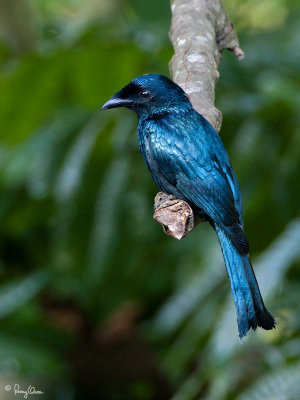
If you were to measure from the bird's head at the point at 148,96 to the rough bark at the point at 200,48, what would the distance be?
0.06 meters

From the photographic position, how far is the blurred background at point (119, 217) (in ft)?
11.6

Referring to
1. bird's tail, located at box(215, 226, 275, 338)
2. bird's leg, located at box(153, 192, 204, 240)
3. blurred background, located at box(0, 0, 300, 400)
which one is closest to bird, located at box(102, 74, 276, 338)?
bird's tail, located at box(215, 226, 275, 338)

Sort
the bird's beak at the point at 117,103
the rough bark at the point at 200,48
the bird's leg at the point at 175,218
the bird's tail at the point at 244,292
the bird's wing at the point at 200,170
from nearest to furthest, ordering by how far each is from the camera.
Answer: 1. the bird's leg at the point at 175,218
2. the bird's tail at the point at 244,292
3. the bird's wing at the point at 200,170
4. the rough bark at the point at 200,48
5. the bird's beak at the point at 117,103

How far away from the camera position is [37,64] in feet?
12.3

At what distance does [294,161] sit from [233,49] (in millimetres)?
1193

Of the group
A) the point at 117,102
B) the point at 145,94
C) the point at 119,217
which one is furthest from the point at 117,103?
the point at 119,217

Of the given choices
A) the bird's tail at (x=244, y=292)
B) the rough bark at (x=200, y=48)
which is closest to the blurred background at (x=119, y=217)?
the bird's tail at (x=244, y=292)

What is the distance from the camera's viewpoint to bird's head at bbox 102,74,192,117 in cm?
266

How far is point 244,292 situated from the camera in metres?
2.27

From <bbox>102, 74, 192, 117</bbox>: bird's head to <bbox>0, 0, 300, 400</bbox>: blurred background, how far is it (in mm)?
882

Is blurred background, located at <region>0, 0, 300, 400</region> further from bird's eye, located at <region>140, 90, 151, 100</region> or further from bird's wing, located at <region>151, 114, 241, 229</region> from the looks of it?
bird's eye, located at <region>140, 90, 151, 100</region>

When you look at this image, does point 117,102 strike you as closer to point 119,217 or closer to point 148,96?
point 148,96

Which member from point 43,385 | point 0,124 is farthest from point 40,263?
point 0,124

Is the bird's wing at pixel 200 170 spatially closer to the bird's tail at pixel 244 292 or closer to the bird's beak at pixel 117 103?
the bird's tail at pixel 244 292
